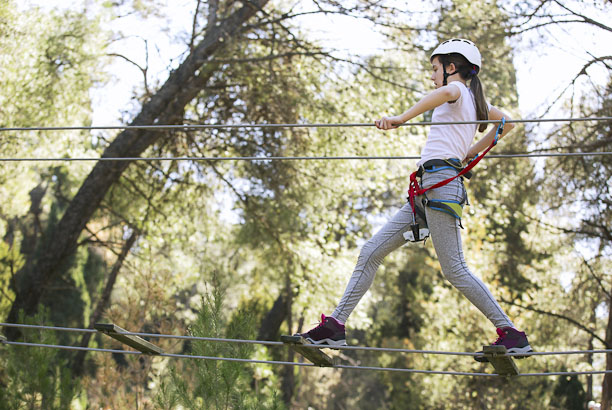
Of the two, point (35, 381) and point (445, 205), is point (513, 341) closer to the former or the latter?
point (445, 205)

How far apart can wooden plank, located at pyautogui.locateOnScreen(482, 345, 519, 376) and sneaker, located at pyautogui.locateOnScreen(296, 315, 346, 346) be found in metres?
0.68

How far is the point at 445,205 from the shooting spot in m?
3.34

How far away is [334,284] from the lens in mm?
11664

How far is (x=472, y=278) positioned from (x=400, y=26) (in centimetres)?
650

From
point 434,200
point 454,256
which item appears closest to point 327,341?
point 454,256

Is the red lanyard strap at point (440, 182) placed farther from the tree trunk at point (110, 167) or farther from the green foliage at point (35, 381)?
the tree trunk at point (110, 167)

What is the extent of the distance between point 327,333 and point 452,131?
113cm

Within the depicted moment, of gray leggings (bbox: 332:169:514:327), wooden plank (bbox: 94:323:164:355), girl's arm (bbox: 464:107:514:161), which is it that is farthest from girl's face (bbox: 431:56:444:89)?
wooden plank (bbox: 94:323:164:355)

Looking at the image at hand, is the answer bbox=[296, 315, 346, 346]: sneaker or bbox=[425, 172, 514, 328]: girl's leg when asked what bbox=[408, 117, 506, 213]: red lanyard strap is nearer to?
bbox=[425, 172, 514, 328]: girl's leg

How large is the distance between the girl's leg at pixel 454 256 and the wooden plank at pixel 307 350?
716 millimetres

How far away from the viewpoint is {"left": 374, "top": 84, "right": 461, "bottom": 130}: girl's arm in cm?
329

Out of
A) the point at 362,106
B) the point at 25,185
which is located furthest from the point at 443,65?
the point at 25,185

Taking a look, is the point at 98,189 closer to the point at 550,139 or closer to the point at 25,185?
the point at 550,139

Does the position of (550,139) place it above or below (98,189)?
above
